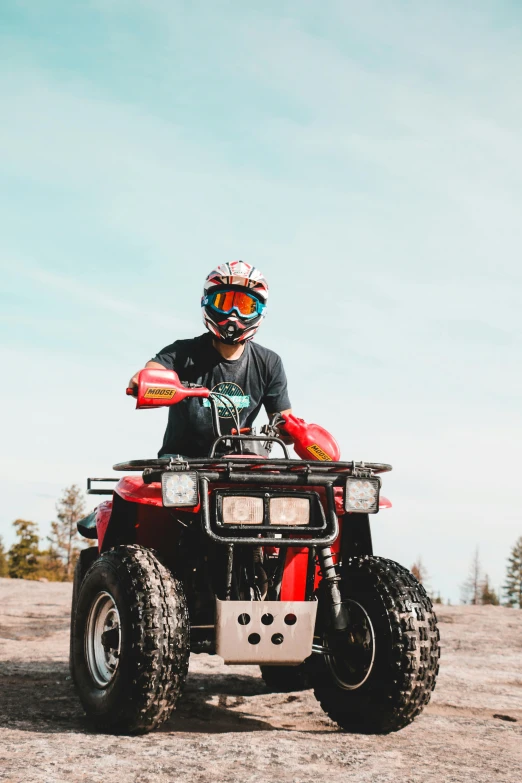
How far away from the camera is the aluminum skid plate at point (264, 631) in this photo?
4.24m

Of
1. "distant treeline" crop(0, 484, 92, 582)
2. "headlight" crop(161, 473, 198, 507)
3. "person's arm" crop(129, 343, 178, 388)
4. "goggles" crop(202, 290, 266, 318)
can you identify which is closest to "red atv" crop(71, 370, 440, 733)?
"headlight" crop(161, 473, 198, 507)

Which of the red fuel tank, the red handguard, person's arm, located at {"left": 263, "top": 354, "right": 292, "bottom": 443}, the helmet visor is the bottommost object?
the red fuel tank

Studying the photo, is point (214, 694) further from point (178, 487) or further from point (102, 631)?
point (178, 487)

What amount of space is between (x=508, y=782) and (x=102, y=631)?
2.22 metres

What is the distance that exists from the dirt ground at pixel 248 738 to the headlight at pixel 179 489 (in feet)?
3.72

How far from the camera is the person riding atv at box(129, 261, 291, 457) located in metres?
5.72

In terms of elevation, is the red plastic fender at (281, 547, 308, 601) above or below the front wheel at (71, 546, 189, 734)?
above

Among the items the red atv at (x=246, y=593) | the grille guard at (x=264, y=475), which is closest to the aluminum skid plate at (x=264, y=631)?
the red atv at (x=246, y=593)

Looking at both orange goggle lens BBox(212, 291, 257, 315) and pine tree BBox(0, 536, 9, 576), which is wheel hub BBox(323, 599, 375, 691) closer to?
orange goggle lens BBox(212, 291, 257, 315)

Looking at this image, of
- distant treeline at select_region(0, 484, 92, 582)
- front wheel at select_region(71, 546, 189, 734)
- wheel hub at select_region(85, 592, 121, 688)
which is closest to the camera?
front wheel at select_region(71, 546, 189, 734)

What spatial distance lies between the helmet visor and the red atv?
2.97 ft

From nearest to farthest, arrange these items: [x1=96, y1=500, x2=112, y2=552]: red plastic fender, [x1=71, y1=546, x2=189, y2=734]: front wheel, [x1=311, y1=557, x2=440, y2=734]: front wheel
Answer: [x1=71, y1=546, x2=189, y2=734]: front wheel < [x1=311, y1=557, x2=440, y2=734]: front wheel < [x1=96, y1=500, x2=112, y2=552]: red plastic fender

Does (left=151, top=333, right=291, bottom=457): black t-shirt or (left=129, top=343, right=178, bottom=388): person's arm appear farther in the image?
(left=129, top=343, right=178, bottom=388): person's arm

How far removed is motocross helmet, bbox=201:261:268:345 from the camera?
5.80 m
